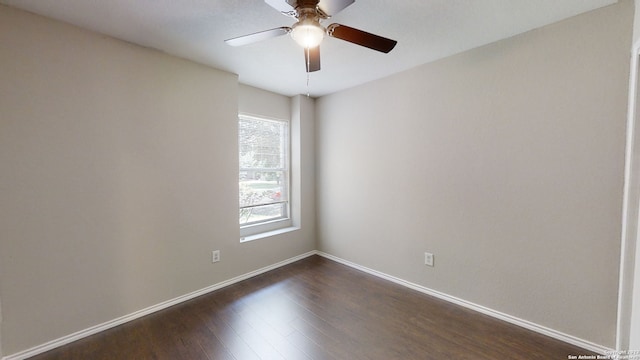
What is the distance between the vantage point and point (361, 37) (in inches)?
55.9

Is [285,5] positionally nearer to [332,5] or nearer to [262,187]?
[332,5]

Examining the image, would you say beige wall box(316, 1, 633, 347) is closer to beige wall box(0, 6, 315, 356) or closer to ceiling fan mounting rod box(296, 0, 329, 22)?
ceiling fan mounting rod box(296, 0, 329, 22)

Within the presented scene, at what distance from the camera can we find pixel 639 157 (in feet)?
4.81

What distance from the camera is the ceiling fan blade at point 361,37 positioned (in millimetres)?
1371

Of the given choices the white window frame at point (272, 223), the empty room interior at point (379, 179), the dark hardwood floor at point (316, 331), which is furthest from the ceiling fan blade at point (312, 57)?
the dark hardwood floor at point (316, 331)

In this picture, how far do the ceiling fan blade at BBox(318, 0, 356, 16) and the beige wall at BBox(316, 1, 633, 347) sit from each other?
1.60 m

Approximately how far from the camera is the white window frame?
3154 millimetres

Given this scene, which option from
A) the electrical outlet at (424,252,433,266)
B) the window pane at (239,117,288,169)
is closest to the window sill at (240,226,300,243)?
the window pane at (239,117,288,169)

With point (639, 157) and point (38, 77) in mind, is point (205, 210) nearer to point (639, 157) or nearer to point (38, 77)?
point (38, 77)

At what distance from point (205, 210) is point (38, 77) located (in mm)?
1578

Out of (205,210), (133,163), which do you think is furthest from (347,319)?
(133,163)

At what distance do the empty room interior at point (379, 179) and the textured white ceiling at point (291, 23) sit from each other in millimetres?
18

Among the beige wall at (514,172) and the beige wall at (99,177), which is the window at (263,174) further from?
the beige wall at (514,172)

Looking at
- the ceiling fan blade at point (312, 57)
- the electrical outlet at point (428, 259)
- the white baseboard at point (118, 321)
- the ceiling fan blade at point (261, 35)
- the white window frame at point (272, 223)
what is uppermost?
the ceiling fan blade at point (261, 35)
